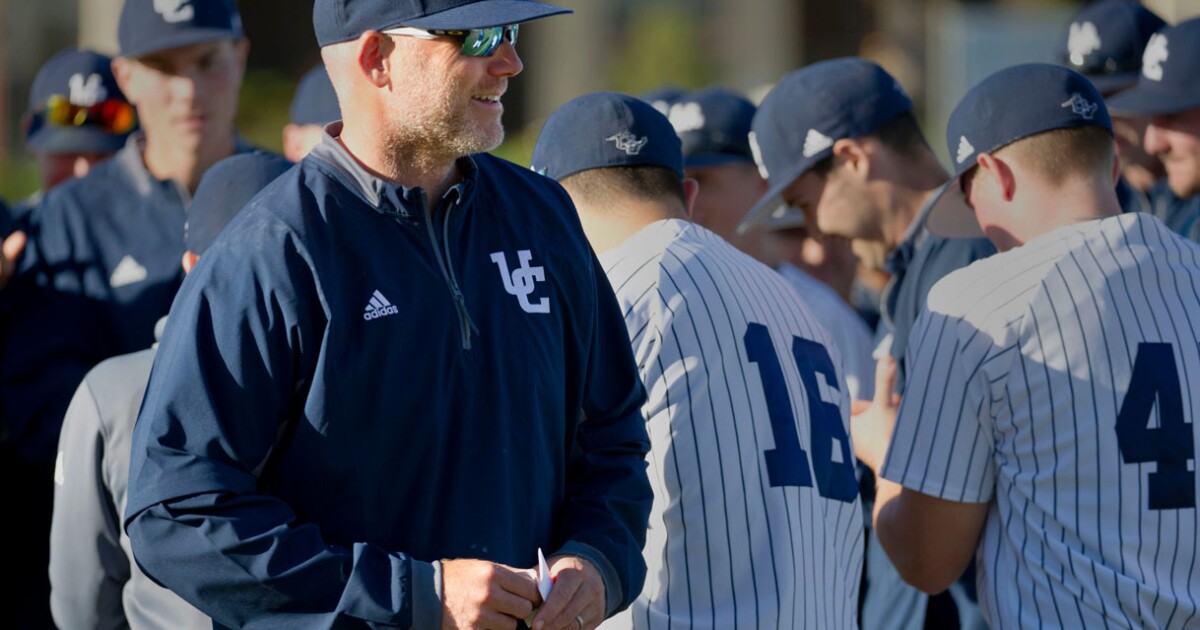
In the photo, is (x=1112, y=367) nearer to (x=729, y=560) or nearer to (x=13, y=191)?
(x=729, y=560)

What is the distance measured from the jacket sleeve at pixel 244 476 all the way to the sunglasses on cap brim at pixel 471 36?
442 millimetres

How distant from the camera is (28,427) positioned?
492 centimetres

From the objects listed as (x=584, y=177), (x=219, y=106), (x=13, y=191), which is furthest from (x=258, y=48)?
(x=584, y=177)

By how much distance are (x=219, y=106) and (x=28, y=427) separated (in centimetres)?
133

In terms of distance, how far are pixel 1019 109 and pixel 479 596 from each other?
2006mm

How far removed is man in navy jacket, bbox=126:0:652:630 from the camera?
254cm

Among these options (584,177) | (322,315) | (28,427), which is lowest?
(28,427)

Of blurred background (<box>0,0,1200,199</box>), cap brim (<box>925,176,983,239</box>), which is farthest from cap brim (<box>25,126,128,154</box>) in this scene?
blurred background (<box>0,0,1200,199</box>)

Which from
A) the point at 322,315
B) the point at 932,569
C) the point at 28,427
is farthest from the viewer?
the point at 28,427

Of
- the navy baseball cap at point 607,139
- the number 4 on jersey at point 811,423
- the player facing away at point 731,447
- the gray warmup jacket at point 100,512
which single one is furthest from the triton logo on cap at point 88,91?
the number 4 on jersey at point 811,423

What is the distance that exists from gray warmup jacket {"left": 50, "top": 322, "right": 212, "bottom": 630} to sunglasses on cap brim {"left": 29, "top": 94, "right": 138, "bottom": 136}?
3.33 meters

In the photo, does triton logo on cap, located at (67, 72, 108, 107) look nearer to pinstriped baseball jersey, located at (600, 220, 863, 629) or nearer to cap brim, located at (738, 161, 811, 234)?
cap brim, located at (738, 161, 811, 234)

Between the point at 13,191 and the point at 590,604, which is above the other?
the point at 590,604

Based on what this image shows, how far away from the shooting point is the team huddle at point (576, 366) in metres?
2.59
